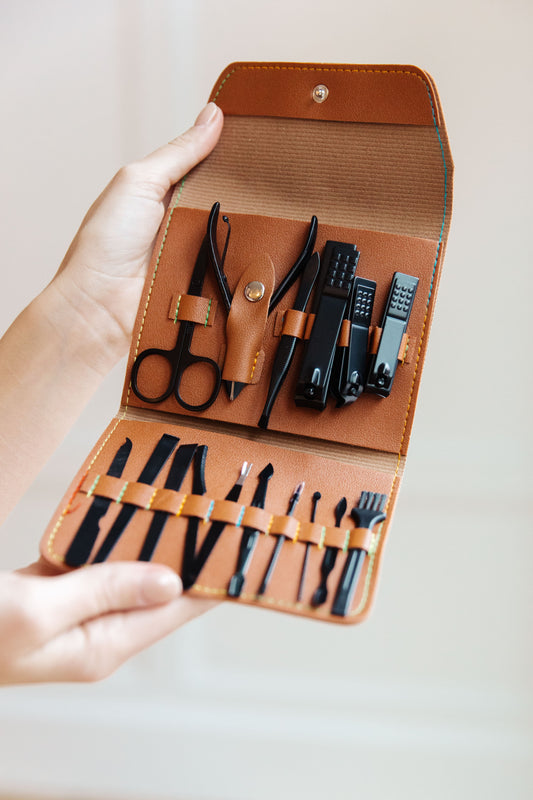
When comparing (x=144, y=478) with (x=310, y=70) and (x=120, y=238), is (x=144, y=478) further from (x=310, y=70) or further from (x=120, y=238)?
(x=310, y=70)

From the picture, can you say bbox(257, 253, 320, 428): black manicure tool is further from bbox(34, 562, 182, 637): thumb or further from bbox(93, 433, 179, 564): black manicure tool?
bbox(34, 562, 182, 637): thumb

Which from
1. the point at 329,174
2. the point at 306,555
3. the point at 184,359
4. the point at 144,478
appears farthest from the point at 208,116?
the point at 306,555

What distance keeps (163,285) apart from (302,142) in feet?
1.00

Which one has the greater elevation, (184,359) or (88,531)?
(184,359)

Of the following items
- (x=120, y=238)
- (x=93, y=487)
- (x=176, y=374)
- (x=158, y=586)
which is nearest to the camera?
(x=158, y=586)

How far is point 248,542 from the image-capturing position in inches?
33.2

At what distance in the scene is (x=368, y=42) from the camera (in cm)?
135

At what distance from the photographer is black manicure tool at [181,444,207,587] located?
2.70 feet

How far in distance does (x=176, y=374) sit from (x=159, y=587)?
0.34m

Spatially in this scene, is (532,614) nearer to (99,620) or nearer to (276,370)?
(276,370)

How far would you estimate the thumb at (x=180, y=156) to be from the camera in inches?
42.2

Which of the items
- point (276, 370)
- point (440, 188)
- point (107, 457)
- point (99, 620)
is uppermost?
point (440, 188)

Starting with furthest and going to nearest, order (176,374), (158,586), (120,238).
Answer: (120,238), (176,374), (158,586)

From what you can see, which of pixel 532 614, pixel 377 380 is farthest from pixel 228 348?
pixel 532 614
